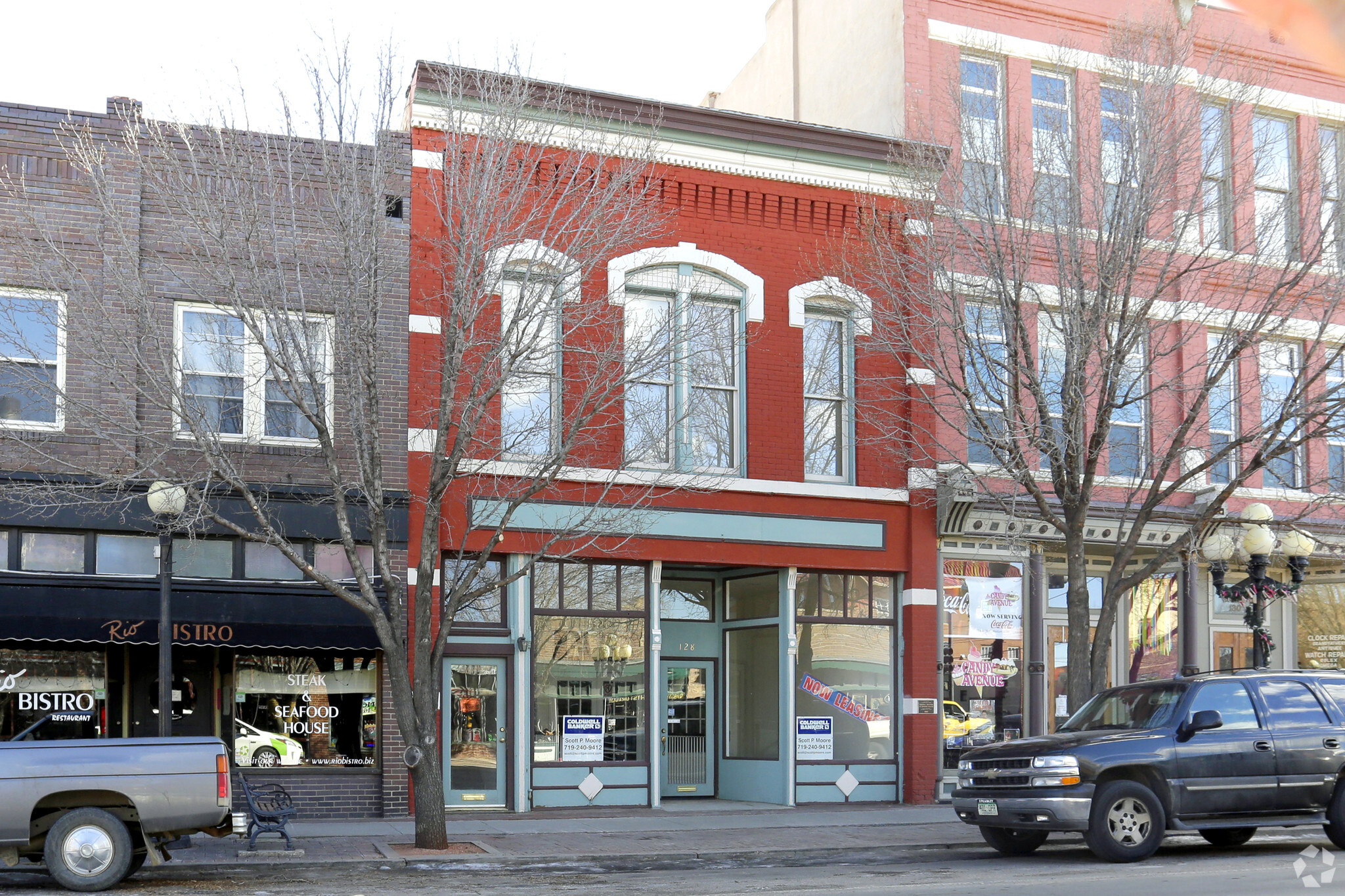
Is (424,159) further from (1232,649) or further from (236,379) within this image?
(1232,649)

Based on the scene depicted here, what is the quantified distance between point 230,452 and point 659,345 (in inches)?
214

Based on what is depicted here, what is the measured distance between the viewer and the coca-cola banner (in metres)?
19.6

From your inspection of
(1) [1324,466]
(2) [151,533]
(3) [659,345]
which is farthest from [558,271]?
(1) [1324,466]

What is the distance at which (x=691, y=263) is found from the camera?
18.7m

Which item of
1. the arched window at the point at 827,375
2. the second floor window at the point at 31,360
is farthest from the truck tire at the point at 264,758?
the arched window at the point at 827,375

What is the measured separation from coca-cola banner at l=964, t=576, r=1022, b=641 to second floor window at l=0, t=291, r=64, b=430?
12609mm

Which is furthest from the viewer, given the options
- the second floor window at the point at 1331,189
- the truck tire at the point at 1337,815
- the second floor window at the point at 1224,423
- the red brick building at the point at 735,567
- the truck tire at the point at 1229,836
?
the second floor window at the point at 1224,423

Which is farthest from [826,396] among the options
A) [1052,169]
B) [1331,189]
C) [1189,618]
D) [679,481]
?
[1331,189]

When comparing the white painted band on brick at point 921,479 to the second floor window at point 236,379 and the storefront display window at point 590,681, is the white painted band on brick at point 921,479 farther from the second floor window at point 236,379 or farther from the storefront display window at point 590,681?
the second floor window at point 236,379

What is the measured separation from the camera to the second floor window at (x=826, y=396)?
1923 cm

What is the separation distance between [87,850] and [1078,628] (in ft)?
35.4

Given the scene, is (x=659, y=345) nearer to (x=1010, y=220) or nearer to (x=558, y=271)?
(x=558, y=271)

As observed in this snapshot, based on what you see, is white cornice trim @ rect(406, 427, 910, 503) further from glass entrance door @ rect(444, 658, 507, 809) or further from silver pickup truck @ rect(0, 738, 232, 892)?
silver pickup truck @ rect(0, 738, 232, 892)

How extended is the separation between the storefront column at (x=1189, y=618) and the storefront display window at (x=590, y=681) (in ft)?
28.5
